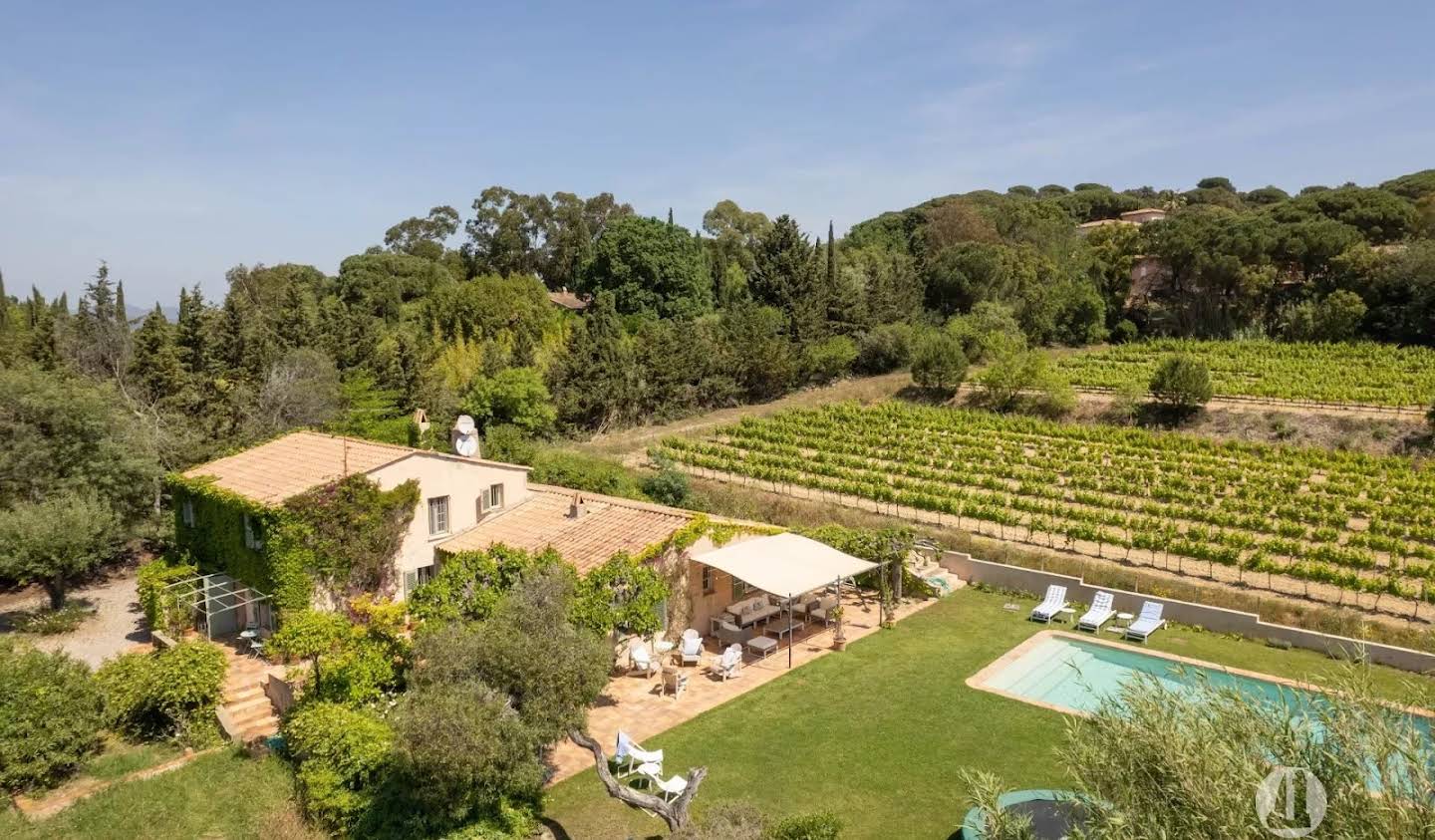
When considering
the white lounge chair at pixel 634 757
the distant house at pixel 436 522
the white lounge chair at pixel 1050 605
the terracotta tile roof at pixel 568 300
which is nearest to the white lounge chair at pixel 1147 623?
the white lounge chair at pixel 1050 605

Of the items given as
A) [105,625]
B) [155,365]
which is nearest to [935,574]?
[105,625]

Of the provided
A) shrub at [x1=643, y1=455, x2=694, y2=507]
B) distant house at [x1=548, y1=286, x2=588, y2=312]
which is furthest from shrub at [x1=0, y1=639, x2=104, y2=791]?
distant house at [x1=548, y1=286, x2=588, y2=312]

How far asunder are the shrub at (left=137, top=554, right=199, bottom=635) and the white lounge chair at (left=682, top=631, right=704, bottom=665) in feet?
33.9

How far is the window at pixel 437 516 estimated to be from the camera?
58.5ft

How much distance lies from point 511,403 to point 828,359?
19870 millimetres

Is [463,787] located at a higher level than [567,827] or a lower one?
higher

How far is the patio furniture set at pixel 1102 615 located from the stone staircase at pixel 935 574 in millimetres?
2022

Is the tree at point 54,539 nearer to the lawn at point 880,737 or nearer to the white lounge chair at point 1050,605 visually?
the lawn at point 880,737

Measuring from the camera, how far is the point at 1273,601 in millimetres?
18359

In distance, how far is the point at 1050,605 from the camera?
59.2 feet

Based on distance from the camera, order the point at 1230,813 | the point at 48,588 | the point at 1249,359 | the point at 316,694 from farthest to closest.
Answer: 1. the point at 1249,359
2. the point at 48,588
3. the point at 316,694
4. the point at 1230,813

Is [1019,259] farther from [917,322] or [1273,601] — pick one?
[1273,601]

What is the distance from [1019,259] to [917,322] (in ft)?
37.7

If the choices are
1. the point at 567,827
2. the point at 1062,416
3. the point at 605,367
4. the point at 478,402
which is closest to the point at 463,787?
the point at 567,827
